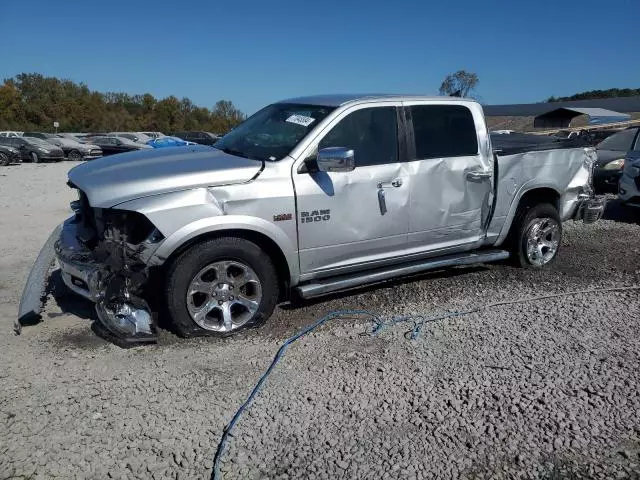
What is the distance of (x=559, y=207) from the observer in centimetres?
612

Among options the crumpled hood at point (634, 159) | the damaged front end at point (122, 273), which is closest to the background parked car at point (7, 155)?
the damaged front end at point (122, 273)

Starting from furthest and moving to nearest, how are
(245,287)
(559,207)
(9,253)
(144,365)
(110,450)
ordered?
1. (9,253)
2. (559,207)
3. (245,287)
4. (144,365)
5. (110,450)

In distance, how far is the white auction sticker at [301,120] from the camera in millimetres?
4547

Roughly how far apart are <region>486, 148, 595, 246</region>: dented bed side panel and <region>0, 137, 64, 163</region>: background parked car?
27.8 metres

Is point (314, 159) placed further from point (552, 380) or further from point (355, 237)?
point (552, 380)

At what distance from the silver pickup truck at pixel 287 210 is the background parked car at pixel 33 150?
26.4m

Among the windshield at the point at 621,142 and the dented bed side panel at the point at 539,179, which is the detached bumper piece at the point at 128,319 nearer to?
the dented bed side panel at the point at 539,179

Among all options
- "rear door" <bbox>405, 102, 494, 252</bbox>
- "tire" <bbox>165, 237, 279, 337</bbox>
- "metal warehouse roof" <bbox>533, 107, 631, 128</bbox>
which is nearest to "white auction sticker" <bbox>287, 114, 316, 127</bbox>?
"rear door" <bbox>405, 102, 494, 252</bbox>

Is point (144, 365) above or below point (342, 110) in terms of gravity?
below

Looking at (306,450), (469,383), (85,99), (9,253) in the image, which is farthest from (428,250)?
(85,99)

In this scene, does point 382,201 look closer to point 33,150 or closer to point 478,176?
point 478,176

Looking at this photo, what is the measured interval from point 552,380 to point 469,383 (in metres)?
0.57

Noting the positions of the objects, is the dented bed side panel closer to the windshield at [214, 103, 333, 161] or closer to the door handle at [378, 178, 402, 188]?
the door handle at [378, 178, 402, 188]

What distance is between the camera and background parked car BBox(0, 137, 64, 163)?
2772 centimetres
